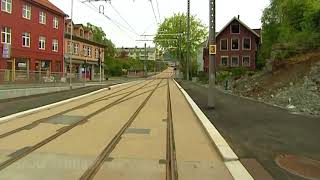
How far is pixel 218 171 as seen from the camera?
8.25m

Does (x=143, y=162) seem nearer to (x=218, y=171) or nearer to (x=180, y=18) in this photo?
(x=218, y=171)

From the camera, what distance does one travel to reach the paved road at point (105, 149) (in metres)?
7.86

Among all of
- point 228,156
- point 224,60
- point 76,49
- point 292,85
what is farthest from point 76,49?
point 228,156

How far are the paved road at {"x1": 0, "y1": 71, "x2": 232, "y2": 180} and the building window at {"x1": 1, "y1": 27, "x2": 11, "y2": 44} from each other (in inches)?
1215

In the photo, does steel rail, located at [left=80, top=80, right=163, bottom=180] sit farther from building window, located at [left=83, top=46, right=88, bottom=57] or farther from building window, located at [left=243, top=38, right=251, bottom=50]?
building window, located at [left=243, top=38, right=251, bottom=50]

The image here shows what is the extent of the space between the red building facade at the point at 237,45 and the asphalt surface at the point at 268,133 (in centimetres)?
5948

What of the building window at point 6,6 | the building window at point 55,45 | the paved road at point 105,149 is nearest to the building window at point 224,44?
the building window at point 55,45

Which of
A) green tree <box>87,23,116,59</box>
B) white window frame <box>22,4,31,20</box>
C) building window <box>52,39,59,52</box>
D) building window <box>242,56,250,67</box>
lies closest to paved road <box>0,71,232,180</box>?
white window frame <box>22,4,31,20</box>

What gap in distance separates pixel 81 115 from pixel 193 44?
82967 mm

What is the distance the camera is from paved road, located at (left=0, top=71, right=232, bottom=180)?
786 centimetres

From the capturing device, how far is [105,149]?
395 inches

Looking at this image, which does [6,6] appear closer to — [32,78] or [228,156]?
[32,78]

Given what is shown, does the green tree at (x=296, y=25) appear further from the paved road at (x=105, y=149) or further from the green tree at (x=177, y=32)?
the green tree at (x=177, y=32)

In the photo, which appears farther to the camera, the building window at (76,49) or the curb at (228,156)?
the building window at (76,49)
